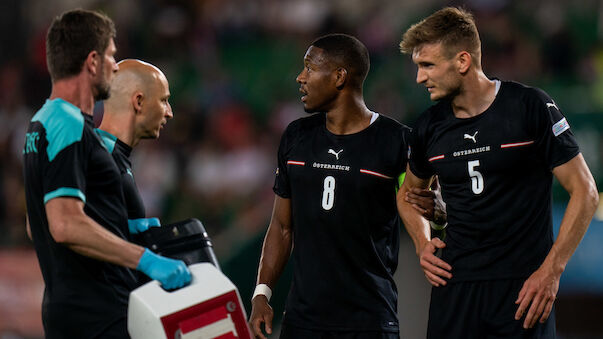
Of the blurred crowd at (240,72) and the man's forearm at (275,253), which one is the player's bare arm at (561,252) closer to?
the man's forearm at (275,253)

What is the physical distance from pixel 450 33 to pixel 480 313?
143 cm

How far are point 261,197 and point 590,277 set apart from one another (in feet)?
11.4

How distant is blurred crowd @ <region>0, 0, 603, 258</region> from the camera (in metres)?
9.14

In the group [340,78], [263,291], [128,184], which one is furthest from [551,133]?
[128,184]

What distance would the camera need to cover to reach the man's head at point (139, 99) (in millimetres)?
4414

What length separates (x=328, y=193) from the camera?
181 inches

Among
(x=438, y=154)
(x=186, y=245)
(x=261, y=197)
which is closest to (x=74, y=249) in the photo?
(x=186, y=245)

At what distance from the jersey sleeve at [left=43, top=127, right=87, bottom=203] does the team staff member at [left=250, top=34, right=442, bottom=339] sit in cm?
147

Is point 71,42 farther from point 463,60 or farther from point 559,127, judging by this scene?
point 559,127

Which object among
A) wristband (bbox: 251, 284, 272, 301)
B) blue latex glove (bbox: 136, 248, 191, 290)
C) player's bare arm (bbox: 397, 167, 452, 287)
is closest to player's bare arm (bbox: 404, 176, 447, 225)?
player's bare arm (bbox: 397, 167, 452, 287)

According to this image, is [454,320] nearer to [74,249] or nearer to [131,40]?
[74,249]

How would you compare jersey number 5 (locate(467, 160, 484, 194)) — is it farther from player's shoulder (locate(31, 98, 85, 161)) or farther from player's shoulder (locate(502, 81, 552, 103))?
player's shoulder (locate(31, 98, 85, 161))

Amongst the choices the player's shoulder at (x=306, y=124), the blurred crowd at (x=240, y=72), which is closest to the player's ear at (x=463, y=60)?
the player's shoulder at (x=306, y=124)

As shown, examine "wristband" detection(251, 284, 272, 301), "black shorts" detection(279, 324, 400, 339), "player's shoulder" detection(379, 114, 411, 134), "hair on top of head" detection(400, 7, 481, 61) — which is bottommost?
"black shorts" detection(279, 324, 400, 339)
